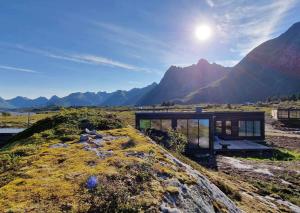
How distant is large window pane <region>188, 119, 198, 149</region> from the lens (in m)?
36.0

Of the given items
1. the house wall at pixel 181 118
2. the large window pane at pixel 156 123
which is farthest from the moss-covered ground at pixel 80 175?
the large window pane at pixel 156 123

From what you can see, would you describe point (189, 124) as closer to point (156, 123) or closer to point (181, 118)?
point (181, 118)

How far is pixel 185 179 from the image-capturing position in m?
7.99

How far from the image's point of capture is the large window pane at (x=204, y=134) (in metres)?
36.2

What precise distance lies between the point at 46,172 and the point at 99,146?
97.7 inches

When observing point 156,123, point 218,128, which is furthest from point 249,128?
point 156,123

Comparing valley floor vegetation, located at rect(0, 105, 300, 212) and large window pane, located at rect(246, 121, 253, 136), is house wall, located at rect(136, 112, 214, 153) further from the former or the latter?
valley floor vegetation, located at rect(0, 105, 300, 212)

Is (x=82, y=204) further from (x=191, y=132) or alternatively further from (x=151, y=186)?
(x=191, y=132)

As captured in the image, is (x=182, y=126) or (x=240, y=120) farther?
(x=240, y=120)

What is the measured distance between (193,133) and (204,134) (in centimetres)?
136

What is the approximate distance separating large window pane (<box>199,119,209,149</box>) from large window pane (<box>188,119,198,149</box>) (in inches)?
21.5

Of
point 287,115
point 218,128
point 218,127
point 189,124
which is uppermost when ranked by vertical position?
point 189,124

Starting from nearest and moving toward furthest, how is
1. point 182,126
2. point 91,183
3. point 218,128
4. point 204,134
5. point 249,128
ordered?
1. point 91,183
2. point 204,134
3. point 182,126
4. point 249,128
5. point 218,128

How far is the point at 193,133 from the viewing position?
120 feet
